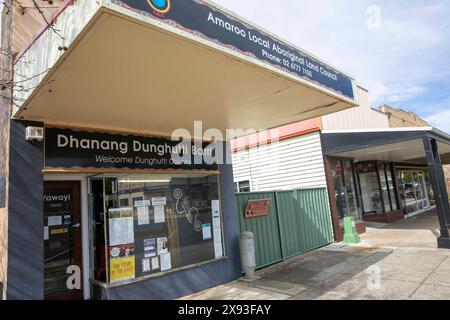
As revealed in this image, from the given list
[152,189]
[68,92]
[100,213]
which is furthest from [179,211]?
[68,92]

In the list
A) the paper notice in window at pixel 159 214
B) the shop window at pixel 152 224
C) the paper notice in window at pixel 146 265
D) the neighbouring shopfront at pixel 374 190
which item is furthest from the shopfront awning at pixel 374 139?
the paper notice in window at pixel 146 265

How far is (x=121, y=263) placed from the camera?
5.43 meters

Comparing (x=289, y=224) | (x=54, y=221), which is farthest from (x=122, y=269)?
(x=289, y=224)

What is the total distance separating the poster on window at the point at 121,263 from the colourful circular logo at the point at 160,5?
3.95 m

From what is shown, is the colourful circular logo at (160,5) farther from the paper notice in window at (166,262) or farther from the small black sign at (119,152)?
the paper notice in window at (166,262)

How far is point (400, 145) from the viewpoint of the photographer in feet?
35.4

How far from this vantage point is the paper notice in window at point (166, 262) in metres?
5.97

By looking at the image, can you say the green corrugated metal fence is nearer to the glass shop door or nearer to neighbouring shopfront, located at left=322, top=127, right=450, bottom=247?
neighbouring shopfront, located at left=322, top=127, right=450, bottom=247

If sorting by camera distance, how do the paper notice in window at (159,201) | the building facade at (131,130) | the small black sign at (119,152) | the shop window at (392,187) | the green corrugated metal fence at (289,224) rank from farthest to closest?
the shop window at (392,187) < the green corrugated metal fence at (289,224) < the paper notice in window at (159,201) < the small black sign at (119,152) < the building facade at (131,130)

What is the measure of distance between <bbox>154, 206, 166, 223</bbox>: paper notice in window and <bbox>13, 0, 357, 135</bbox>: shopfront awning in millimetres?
1495

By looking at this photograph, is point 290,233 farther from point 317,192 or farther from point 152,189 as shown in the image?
point 152,189

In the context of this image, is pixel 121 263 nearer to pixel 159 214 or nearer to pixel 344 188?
pixel 159 214

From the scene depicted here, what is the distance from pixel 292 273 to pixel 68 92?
5.65 meters
